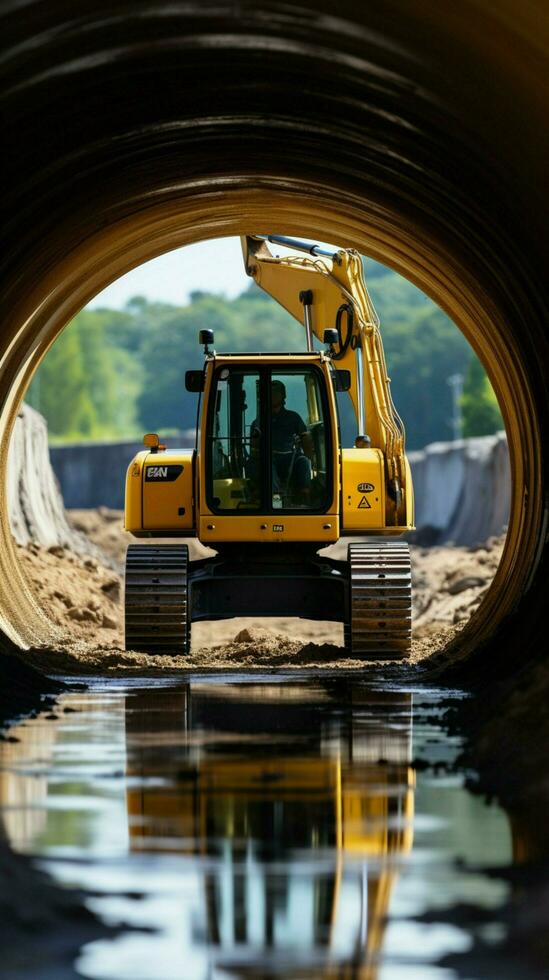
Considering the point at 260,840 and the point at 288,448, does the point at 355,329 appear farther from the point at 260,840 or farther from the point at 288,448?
the point at 260,840

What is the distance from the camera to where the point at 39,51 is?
9109mm

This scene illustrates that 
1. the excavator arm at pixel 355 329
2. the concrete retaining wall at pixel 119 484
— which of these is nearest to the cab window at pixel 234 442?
the excavator arm at pixel 355 329

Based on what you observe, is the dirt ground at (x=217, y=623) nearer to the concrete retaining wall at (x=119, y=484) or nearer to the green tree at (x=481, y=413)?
the concrete retaining wall at (x=119, y=484)

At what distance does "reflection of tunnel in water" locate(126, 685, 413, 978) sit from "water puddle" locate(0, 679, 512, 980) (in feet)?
0.04

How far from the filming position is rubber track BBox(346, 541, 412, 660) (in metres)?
15.0

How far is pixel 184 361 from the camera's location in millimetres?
129875

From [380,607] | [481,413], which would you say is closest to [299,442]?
[380,607]

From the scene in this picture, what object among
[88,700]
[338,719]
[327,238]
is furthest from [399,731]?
[327,238]

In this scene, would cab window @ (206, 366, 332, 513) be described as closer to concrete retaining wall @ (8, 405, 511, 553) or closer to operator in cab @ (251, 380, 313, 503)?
operator in cab @ (251, 380, 313, 503)

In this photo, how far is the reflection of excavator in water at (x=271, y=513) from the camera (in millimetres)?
15008

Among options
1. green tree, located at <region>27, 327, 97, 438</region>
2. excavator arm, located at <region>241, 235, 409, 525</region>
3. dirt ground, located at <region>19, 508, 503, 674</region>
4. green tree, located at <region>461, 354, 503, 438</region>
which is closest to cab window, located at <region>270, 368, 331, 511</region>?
excavator arm, located at <region>241, 235, 409, 525</region>

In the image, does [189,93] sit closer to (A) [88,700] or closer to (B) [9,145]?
(B) [9,145]

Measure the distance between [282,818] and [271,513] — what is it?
9.04m

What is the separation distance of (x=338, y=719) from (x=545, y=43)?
3926mm
